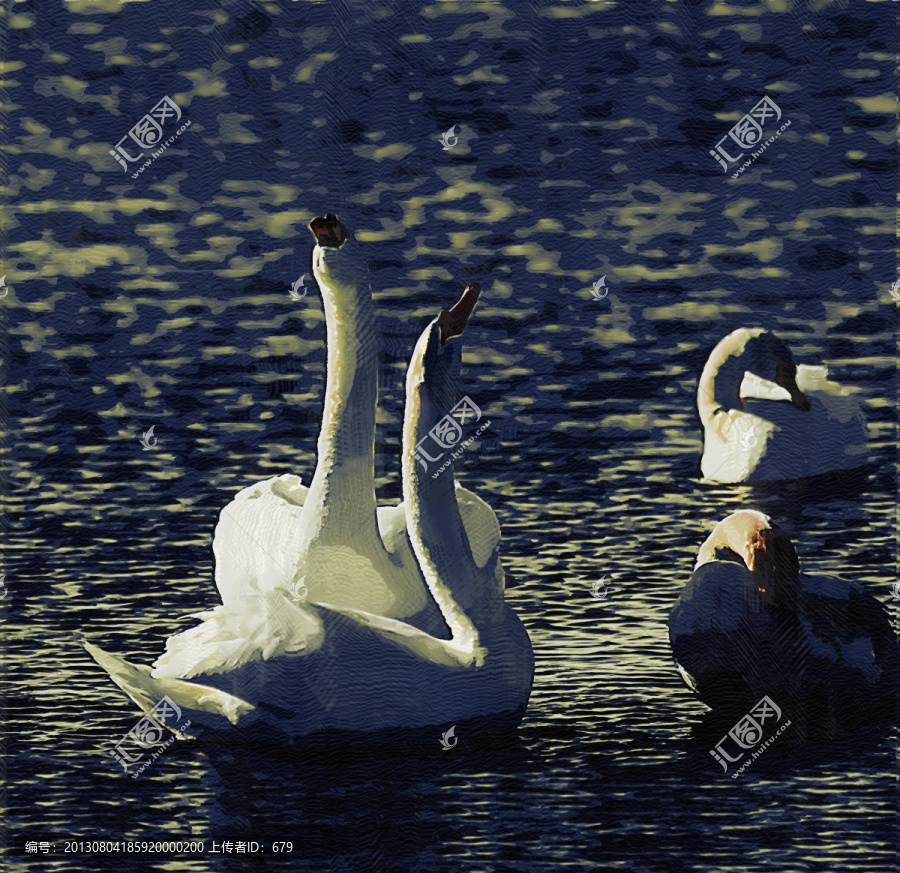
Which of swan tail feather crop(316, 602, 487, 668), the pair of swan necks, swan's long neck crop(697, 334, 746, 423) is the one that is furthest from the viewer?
swan's long neck crop(697, 334, 746, 423)

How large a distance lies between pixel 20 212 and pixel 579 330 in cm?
339

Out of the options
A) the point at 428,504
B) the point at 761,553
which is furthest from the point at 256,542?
the point at 761,553

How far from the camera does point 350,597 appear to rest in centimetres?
866

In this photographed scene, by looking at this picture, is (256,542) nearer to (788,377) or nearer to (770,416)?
(770,416)

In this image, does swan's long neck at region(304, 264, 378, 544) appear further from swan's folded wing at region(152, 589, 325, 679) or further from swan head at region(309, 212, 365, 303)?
swan's folded wing at region(152, 589, 325, 679)

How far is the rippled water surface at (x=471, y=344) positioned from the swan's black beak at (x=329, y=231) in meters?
1.05

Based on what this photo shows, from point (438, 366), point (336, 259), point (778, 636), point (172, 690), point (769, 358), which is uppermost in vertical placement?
point (336, 259)

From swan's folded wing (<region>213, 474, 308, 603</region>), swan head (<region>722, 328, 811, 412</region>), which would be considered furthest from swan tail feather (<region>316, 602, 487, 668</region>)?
swan head (<region>722, 328, 811, 412</region>)

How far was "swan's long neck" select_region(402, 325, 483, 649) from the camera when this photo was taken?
8.31m

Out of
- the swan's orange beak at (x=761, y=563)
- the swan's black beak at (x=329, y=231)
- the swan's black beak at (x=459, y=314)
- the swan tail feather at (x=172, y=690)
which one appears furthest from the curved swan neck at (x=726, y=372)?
the swan tail feather at (x=172, y=690)

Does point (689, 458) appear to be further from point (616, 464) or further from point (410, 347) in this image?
point (410, 347)

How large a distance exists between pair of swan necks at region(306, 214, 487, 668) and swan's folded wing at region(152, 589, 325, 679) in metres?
0.15

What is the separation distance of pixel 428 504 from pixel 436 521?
0.08 meters

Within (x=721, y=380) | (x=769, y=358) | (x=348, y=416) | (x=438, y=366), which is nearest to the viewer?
(x=438, y=366)
